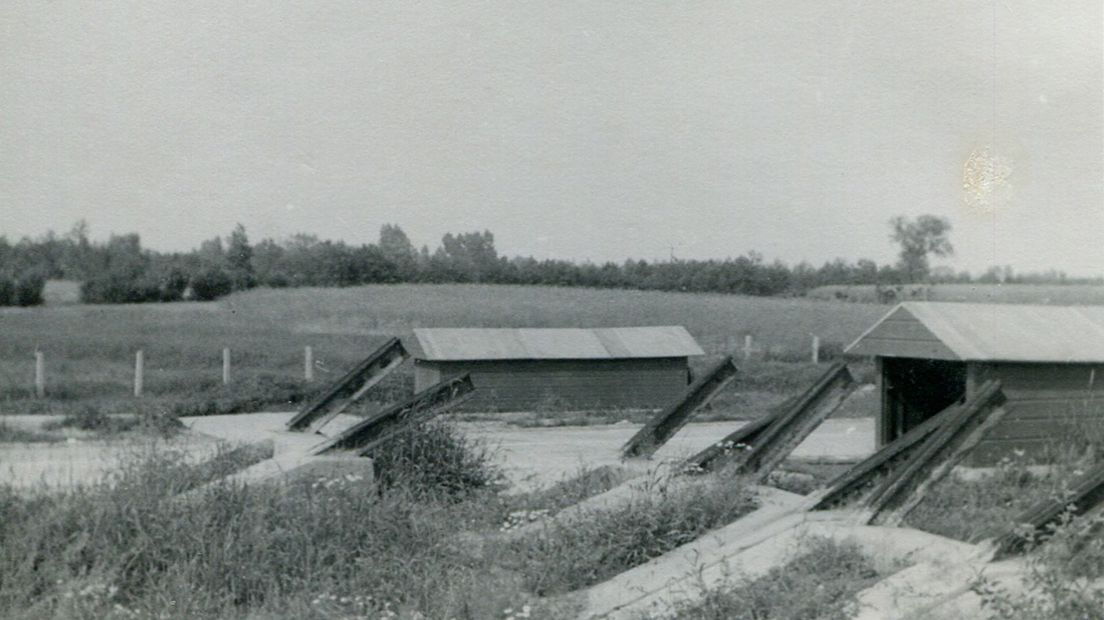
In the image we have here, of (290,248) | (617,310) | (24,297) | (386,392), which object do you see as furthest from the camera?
(290,248)

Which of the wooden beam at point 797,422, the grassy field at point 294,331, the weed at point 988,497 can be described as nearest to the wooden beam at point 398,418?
the wooden beam at point 797,422

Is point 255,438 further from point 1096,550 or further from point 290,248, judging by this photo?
point 290,248

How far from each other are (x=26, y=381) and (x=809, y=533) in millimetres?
19844

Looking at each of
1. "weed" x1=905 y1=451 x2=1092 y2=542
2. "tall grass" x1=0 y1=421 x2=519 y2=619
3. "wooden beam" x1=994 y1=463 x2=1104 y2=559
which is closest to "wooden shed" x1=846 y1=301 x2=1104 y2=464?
"weed" x1=905 y1=451 x2=1092 y2=542

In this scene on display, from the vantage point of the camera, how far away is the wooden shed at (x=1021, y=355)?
1065cm

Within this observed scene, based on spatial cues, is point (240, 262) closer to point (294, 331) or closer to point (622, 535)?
point (294, 331)

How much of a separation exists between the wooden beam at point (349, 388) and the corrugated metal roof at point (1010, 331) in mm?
4838

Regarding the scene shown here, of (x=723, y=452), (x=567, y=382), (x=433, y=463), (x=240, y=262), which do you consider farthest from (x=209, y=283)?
(x=723, y=452)

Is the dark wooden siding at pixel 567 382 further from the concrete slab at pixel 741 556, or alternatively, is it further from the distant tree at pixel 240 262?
the concrete slab at pixel 741 556

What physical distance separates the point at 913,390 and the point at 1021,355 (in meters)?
2.06

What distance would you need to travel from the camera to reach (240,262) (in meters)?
33.2

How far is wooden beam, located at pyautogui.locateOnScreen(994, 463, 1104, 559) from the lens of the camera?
6270 mm

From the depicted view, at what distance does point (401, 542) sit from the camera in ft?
23.6

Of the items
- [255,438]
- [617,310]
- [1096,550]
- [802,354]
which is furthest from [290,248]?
[1096,550]
